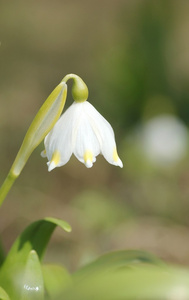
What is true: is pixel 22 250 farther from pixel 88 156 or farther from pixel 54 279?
pixel 88 156

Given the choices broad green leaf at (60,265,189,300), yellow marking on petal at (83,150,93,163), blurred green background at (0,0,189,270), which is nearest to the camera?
broad green leaf at (60,265,189,300)

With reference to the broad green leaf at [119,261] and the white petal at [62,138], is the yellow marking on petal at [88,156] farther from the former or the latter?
the broad green leaf at [119,261]

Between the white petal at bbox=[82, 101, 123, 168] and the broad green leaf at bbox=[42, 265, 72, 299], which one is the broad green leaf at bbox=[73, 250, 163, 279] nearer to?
the broad green leaf at bbox=[42, 265, 72, 299]

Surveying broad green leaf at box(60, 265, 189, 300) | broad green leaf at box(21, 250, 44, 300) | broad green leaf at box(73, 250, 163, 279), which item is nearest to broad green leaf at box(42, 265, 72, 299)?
broad green leaf at box(73, 250, 163, 279)

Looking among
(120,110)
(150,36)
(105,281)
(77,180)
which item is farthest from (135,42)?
(105,281)

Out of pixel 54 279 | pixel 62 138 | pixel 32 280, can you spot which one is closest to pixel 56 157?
pixel 62 138
